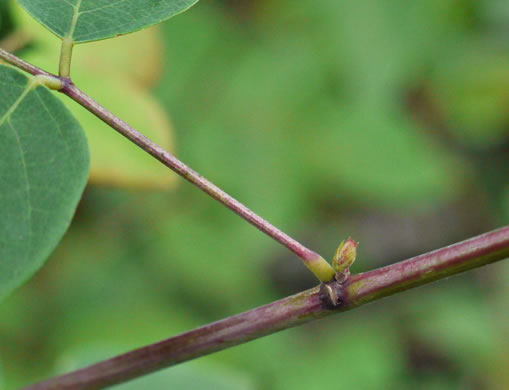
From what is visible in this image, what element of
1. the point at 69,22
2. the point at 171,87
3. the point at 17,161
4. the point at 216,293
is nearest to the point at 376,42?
the point at 171,87

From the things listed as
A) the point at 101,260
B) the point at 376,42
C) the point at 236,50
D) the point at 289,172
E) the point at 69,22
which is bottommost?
the point at 101,260

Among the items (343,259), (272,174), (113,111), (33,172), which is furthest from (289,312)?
(272,174)

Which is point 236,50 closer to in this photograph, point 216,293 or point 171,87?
point 171,87

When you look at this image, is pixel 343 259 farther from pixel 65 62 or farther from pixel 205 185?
pixel 65 62

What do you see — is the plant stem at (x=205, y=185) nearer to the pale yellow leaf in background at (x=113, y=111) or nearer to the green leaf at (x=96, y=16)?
the green leaf at (x=96, y=16)

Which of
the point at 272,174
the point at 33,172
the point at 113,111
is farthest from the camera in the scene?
the point at 272,174

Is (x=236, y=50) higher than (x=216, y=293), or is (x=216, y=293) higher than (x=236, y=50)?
(x=236, y=50)

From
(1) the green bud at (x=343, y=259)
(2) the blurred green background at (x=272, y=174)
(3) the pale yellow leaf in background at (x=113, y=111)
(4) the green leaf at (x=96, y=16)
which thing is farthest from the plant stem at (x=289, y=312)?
(2) the blurred green background at (x=272, y=174)


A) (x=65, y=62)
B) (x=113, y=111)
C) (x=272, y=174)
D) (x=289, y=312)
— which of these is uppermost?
(x=65, y=62)
